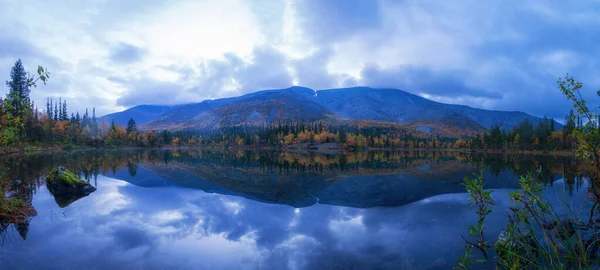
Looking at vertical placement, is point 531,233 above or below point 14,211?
above

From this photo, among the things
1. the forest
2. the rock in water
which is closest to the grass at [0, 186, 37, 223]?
the rock in water

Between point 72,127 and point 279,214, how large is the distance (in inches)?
5200

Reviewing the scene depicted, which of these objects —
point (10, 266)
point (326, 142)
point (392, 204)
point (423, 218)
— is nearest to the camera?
point (10, 266)

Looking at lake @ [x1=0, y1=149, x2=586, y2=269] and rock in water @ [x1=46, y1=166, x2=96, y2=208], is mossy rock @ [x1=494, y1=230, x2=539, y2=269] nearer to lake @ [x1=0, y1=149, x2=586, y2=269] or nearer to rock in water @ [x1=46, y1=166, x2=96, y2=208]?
lake @ [x1=0, y1=149, x2=586, y2=269]

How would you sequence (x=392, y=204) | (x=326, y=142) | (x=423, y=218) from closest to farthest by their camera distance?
(x=423, y=218), (x=392, y=204), (x=326, y=142)

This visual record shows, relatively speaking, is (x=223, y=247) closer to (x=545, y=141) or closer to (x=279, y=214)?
(x=279, y=214)

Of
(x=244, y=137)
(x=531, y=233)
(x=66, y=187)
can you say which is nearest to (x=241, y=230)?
(x=531, y=233)

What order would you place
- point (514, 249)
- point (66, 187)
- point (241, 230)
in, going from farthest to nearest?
point (66, 187)
point (241, 230)
point (514, 249)

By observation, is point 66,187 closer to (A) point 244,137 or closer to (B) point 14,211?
(B) point 14,211

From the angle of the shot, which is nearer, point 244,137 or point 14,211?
point 14,211

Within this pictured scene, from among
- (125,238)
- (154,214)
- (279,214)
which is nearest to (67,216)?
(154,214)

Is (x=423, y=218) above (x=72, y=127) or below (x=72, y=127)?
below

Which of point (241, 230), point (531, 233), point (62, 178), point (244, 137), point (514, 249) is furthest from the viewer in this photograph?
point (244, 137)

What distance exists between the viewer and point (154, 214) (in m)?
15.2
